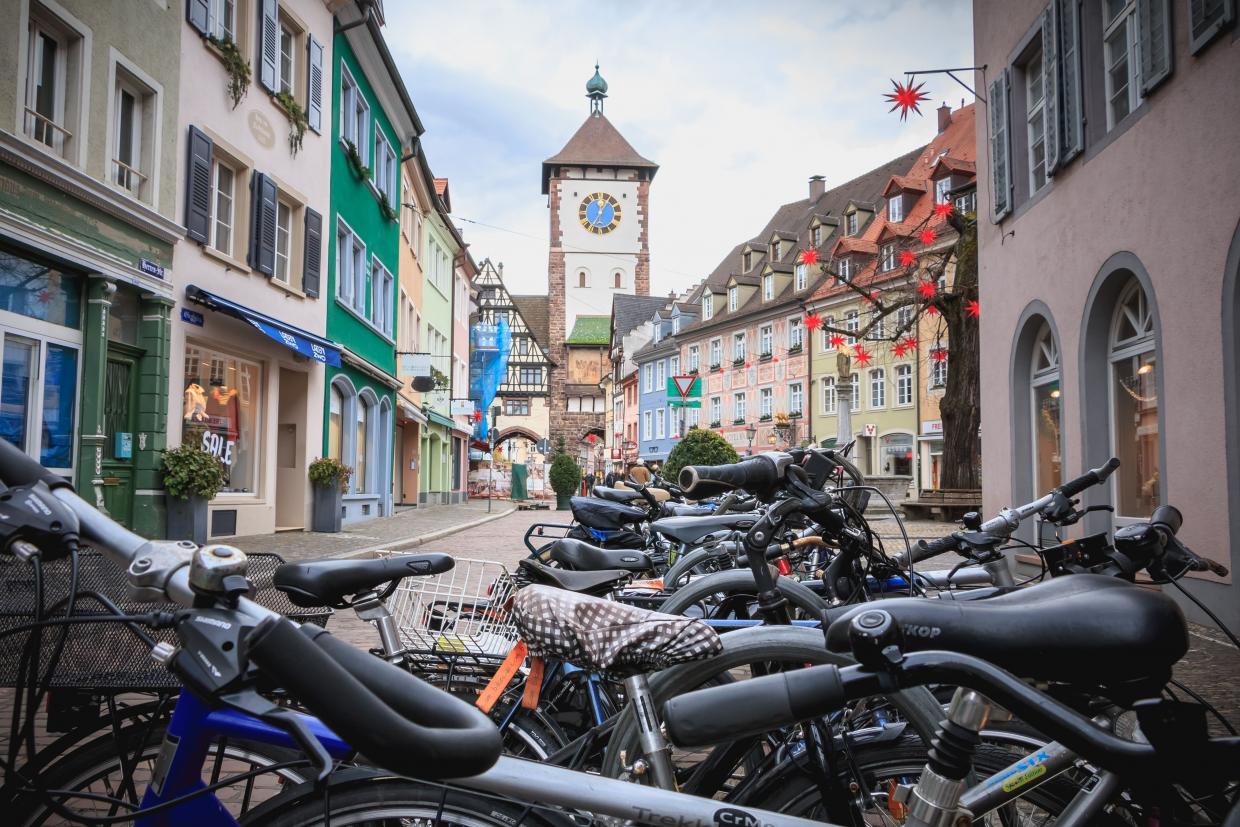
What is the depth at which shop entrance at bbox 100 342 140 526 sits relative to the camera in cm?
1063

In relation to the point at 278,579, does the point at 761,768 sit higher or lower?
lower

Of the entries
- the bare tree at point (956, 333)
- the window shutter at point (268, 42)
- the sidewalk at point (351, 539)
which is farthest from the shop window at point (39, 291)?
the bare tree at point (956, 333)

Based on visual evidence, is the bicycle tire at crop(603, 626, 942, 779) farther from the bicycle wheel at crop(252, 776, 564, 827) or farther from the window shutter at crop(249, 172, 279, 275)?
the window shutter at crop(249, 172, 279, 275)

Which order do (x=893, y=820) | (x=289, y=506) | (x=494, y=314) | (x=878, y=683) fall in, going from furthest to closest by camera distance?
1. (x=494, y=314)
2. (x=289, y=506)
3. (x=893, y=820)
4. (x=878, y=683)

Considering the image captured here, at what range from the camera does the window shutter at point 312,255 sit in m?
15.8

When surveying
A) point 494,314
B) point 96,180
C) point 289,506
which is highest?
point 494,314

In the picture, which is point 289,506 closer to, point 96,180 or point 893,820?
point 96,180

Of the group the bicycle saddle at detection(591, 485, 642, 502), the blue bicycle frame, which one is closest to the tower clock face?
the bicycle saddle at detection(591, 485, 642, 502)

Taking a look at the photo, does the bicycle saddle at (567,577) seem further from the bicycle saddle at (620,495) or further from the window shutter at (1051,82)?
the window shutter at (1051,82)

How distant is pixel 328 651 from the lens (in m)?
1.02

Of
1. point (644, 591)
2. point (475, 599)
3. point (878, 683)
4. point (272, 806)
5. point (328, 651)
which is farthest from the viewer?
point (644, 591)

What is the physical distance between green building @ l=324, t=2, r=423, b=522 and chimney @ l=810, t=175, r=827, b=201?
93.2 ft

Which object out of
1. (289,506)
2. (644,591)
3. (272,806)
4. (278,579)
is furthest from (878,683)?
(289,506)

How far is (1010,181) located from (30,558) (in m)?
11.9
